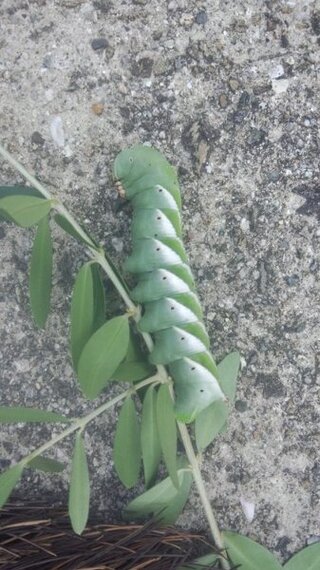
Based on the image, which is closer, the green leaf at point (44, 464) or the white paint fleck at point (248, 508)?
the green leaf at point (44, 464)

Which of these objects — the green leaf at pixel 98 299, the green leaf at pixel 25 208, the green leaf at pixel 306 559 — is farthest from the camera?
the green leaf at pixel 306 559

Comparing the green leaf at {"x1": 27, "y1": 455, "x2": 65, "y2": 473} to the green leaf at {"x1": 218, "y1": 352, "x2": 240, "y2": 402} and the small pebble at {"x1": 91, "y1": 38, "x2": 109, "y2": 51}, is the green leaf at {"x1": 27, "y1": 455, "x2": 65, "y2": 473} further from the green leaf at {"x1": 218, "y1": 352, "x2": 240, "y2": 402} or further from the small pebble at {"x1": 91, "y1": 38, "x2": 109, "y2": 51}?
the small pebble at {"x1": 91, "y1": 38, "x2": 109, "y2": 51}

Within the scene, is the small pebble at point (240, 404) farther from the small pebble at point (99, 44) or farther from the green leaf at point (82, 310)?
the small pebble at point (99, 44)

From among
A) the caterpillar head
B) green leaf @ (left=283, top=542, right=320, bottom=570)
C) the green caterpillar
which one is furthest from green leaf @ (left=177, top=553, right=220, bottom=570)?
the caterpillar head

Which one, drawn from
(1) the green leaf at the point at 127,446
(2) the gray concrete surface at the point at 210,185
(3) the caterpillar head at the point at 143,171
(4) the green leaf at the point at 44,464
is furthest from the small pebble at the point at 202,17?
(4) the green leaf at the point at 44,464

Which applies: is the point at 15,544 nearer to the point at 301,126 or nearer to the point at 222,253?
the point at 222,253

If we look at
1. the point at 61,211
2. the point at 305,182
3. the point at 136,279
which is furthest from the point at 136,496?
the point at 305,182

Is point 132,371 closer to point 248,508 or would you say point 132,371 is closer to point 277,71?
point 248,508

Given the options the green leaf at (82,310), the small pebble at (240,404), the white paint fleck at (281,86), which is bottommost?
the small pebble at (240,404)
